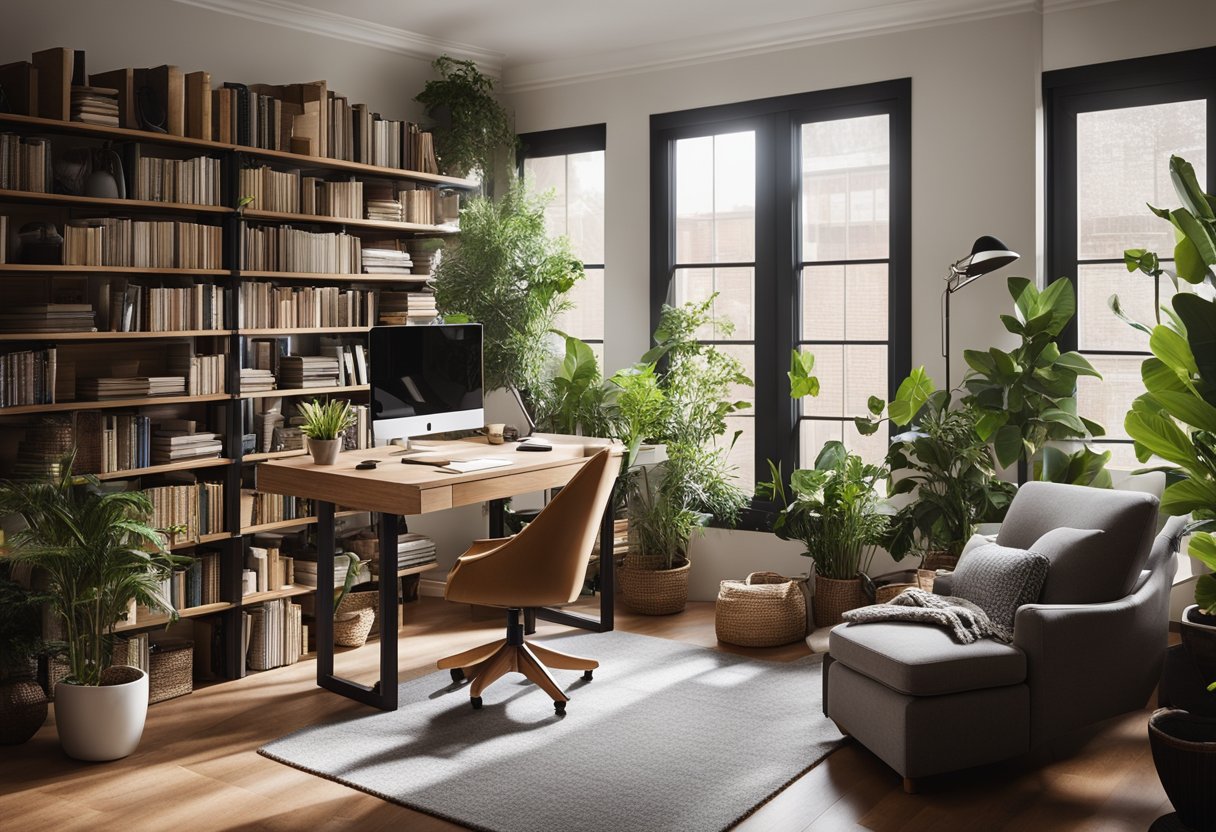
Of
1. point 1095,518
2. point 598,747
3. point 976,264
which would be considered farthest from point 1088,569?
point 598,747

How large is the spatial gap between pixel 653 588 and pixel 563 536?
161 centimetres

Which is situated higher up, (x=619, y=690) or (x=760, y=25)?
(x=760, y=25)

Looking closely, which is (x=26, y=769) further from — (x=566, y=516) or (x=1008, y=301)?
(x=1008, y=301)

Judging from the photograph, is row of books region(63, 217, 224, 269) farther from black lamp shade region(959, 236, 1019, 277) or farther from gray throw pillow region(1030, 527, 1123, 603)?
gray throw pillow region(1030, 527, 1123, 603)

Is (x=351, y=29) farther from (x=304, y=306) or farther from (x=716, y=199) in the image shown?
(x=716, y=199)

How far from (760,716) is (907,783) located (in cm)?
78

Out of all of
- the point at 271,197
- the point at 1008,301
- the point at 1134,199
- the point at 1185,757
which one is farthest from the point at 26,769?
the point at 1134,199

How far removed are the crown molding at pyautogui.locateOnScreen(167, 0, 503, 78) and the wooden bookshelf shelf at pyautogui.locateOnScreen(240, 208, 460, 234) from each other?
0.96 meters

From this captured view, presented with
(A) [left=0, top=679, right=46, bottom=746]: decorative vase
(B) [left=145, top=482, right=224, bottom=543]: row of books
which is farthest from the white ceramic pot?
(B) [left=145, top=482, right=224, bottom=543]: row of books

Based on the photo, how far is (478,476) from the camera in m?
4.34

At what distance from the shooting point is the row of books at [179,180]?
14.8 ft

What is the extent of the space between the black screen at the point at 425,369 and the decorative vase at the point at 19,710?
1575 millimetres

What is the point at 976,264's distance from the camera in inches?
188

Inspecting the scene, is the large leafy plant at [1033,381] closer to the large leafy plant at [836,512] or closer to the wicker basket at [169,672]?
the large leafy plant at [836,512]
